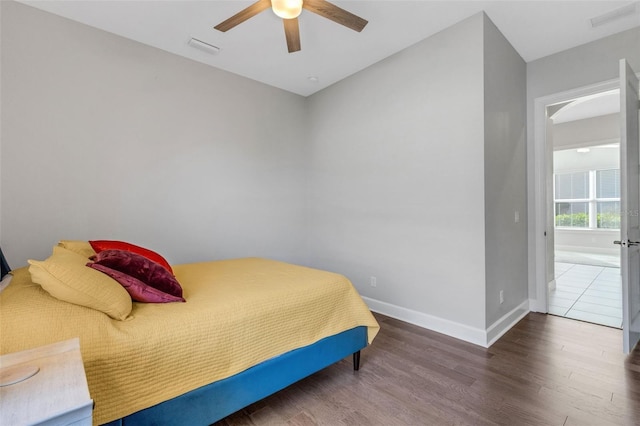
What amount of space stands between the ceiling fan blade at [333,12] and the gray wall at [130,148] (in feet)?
5.87

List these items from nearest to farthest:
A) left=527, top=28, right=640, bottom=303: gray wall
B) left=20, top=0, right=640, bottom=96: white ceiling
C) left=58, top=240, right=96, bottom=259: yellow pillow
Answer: left=58, top=240, right=96, bottom=259: yellow pillow < left=20, top=0, right=640, bottom=96: white ceiling < left=527, top=28, right=640, bottom=303: gray wall

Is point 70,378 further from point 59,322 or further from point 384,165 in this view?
point 384,165

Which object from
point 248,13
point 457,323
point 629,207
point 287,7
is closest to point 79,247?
point 248,13

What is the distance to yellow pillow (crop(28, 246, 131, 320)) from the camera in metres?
1.29

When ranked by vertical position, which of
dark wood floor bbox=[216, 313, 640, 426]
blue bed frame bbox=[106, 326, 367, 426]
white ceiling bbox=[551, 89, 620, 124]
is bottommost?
dark wood floor bbox=[216, 313, 640, 426]

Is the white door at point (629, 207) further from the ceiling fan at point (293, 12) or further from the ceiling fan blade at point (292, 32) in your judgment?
the ceiling fan blade at point (292, 32)

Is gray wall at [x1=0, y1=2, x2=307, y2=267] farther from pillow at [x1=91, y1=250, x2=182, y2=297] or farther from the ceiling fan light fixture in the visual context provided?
the ceiling fan light fixture

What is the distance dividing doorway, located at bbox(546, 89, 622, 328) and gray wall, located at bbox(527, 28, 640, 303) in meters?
0.19

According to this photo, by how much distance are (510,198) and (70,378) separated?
3.46m

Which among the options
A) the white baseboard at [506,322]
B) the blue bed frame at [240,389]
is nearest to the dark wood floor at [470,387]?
the white baseboard at [506,322]

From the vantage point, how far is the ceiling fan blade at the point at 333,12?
2.01 m

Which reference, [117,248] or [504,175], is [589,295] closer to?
[504,175]

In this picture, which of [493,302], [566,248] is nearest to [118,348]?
[493,302]

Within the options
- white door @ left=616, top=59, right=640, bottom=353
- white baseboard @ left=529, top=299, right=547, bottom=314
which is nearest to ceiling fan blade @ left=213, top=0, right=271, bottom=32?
white door @ left=616, top=59, right=640, bottom=353
